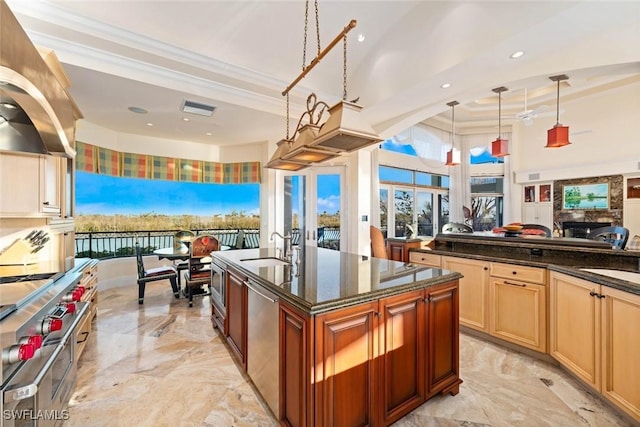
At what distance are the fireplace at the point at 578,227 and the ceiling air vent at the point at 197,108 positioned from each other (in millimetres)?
8305

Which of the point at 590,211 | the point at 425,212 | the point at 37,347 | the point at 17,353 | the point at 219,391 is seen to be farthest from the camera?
the point at 425,212

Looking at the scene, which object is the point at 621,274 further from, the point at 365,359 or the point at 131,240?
the point at 131,240

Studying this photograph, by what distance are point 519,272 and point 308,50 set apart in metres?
3.50

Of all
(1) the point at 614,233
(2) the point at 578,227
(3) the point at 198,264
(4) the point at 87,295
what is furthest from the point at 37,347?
(2) the point at 578,227

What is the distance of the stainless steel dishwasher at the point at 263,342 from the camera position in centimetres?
169

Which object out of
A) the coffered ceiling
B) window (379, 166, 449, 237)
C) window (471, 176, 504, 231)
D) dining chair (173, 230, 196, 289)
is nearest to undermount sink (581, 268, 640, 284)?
the coffered ceiling

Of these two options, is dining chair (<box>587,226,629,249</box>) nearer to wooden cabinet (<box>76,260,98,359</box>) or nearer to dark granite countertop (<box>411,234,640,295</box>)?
dark granite countertop (<box>411,234,640,295</box>)

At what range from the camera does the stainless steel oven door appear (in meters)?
1.01

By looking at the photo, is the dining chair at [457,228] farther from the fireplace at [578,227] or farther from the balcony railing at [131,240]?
the fireplace at [578,227]

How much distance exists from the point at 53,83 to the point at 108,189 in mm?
4470

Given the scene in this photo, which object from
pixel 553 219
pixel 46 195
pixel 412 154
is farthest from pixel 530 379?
pixel 553 219

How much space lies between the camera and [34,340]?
1110 millimetres

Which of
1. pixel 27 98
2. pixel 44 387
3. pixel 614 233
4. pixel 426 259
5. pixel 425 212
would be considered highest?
pixel 27 98

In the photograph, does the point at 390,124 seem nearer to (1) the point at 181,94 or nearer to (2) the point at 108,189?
(1) the point at 181,94
